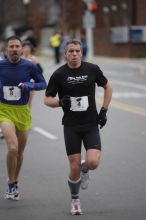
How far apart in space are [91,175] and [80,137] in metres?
2.38

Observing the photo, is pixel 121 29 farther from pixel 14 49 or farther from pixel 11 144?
pixel 11 144

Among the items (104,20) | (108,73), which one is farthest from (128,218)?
(104,20)

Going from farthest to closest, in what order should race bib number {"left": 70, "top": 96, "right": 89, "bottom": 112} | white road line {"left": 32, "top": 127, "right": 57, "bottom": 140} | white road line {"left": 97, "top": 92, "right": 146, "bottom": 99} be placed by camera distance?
white road line {"left": 97, "top": 92, "right": 146, "bottom": 99}, white road line {"left": 32, "top": 127, "right": 57, "bottom": 140}, race bib number {"left": 70, "top": 96, "right": 89, "bottom": 112}

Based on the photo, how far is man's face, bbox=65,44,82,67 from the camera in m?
7.68

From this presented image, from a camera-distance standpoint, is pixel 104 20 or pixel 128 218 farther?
pixel 104 20

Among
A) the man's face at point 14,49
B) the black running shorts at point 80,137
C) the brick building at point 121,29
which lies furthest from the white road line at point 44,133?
the brick building at point 121,29

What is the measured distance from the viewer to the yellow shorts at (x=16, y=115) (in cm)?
845

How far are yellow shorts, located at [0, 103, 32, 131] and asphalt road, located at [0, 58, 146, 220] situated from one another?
0.86 meters

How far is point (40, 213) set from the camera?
25.5 ft

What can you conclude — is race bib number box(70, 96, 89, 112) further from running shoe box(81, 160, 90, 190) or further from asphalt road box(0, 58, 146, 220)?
asphalt road box(0, 58, 146, 220)

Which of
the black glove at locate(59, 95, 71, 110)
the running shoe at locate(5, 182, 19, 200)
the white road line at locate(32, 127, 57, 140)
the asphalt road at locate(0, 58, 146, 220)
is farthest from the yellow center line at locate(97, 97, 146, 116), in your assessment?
the black glove at locate(59, 95, 71, 110)

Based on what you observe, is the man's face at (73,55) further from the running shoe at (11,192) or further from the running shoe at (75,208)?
the running shoe at (11,192)

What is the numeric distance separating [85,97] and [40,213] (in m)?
1.31

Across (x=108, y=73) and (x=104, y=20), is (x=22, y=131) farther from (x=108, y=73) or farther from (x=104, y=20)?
(x=104, y=20)
